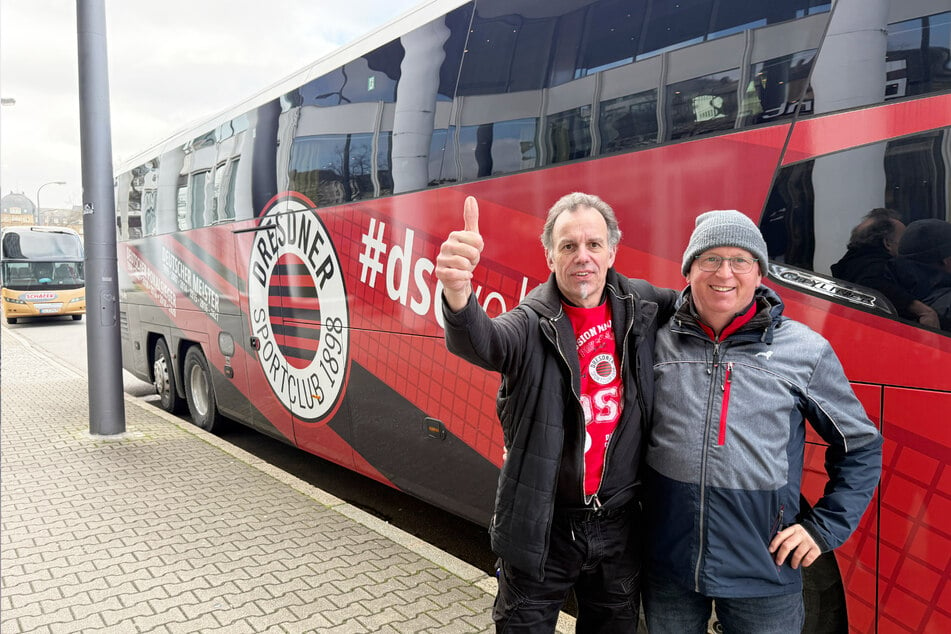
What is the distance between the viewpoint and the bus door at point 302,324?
5004 mm

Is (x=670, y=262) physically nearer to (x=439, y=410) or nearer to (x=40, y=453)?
(x=439, y=410)

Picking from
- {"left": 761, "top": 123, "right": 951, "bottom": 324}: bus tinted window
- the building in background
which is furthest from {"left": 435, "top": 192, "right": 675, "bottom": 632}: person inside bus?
the building in background

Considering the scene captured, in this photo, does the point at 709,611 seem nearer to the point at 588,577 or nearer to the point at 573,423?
the point at 588,577

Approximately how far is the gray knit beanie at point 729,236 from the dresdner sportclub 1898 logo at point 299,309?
127 inches

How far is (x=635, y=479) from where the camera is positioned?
210 centimetres

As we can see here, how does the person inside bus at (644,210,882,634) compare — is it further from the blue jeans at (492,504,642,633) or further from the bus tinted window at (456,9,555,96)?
the bus tinted window at (456,9,555,96)

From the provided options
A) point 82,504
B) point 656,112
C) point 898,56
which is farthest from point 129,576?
point 898,56

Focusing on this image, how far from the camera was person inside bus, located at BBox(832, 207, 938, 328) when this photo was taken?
2.12 metres

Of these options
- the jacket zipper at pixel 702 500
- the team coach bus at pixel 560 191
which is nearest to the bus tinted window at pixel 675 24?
the team coach bus at pixel 560 191

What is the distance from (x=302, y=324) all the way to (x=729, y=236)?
4132 millimetres

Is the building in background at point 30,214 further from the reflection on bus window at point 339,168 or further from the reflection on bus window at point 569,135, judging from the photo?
the reflection on bus window at point 569,135

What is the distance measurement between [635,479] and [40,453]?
6514mm

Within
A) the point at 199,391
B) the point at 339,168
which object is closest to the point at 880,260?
the point at 339,168

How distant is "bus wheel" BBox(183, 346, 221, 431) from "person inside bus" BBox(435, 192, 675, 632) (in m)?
6.11
